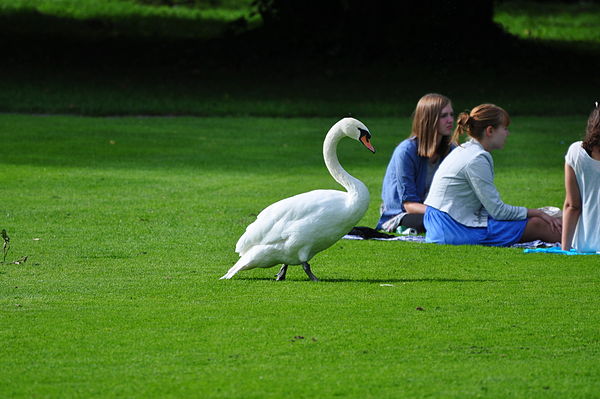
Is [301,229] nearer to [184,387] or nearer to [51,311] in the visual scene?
[51,311]

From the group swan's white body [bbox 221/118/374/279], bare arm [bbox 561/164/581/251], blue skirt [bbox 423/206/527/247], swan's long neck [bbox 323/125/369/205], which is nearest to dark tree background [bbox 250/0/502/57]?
blue skirt [bbox 423/206/527/247]

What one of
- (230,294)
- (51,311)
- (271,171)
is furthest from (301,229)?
(271,171)

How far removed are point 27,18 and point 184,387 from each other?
34.3m

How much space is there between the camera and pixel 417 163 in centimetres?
1189

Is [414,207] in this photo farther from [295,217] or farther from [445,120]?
[295,217]

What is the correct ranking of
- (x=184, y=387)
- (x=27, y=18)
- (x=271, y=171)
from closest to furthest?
(x=184, y=387), (x=271, y=171), (x=27, y=18)

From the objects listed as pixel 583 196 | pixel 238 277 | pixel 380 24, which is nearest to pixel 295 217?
pixel 238 277

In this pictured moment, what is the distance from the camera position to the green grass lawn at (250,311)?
585 centimetres

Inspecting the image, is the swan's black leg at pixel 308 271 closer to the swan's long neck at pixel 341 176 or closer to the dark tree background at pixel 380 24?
the swan's long neck at pixel 341 176

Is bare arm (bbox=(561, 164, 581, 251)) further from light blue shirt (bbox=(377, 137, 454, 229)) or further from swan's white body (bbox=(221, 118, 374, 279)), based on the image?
swan's white body (bbox=(221, 118, 374, 279))

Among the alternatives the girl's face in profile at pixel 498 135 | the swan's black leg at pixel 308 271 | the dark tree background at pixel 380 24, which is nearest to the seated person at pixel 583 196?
the girl's face in profile at pixel 498 135

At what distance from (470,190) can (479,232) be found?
1.38ft

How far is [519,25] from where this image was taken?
42500 millimetres

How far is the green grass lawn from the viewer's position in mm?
5848
